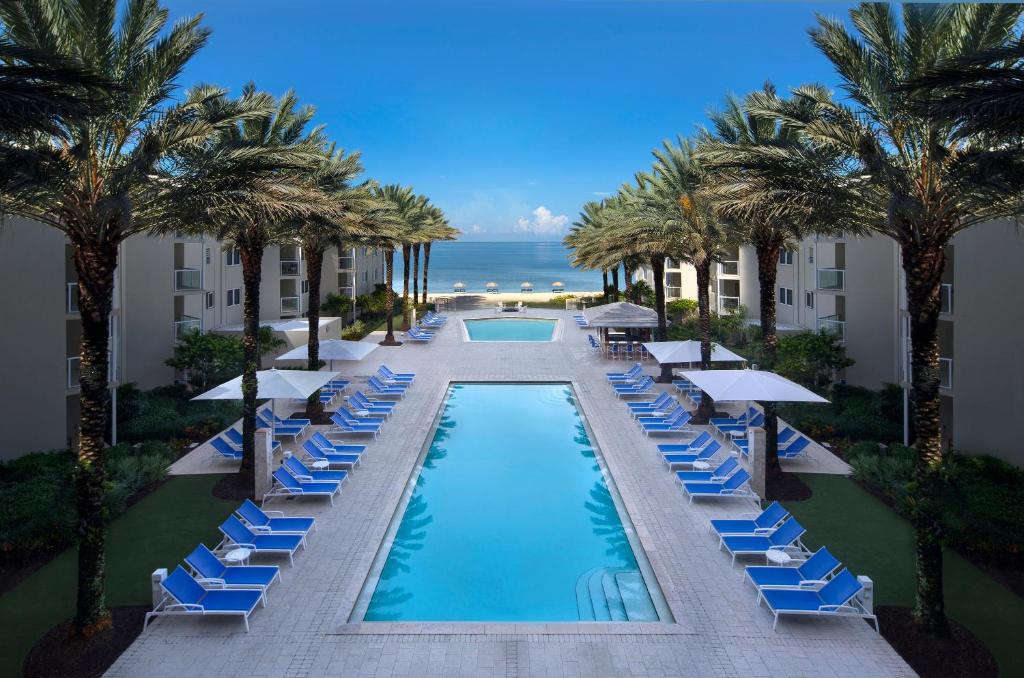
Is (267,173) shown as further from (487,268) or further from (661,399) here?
(487,268)

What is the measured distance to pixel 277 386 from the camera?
16078mm

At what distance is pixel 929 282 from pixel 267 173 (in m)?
9.35

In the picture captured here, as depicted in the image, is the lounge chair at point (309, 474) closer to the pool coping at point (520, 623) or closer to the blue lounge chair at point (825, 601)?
the pool coping at point (520, 623)

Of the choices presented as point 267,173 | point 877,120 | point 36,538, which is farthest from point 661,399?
point 36,538

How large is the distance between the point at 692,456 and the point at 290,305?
26.8 m

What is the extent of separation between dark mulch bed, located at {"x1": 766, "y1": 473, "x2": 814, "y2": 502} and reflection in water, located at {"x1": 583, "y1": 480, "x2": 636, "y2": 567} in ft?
10.0

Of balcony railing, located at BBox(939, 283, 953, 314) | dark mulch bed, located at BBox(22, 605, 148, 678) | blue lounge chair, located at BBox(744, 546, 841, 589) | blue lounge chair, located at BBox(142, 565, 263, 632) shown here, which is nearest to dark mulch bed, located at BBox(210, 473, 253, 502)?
blue lounge chair, located at BBox(142, 565, 263, 632)

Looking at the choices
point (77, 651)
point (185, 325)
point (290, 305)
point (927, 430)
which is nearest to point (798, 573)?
point (927, 430)

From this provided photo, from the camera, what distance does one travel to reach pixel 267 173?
36.2ft

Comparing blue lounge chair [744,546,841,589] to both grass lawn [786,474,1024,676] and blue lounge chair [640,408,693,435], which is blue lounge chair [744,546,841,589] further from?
blue lounge chair [640,408,693,435]

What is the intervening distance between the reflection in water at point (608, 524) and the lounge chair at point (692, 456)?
1569 mm

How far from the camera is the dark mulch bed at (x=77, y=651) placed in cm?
794

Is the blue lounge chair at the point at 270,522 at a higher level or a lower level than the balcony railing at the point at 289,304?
lower

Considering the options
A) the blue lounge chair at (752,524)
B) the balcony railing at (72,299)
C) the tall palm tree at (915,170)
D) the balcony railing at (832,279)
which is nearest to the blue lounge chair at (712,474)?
the blue lounge chair at (752,524)
